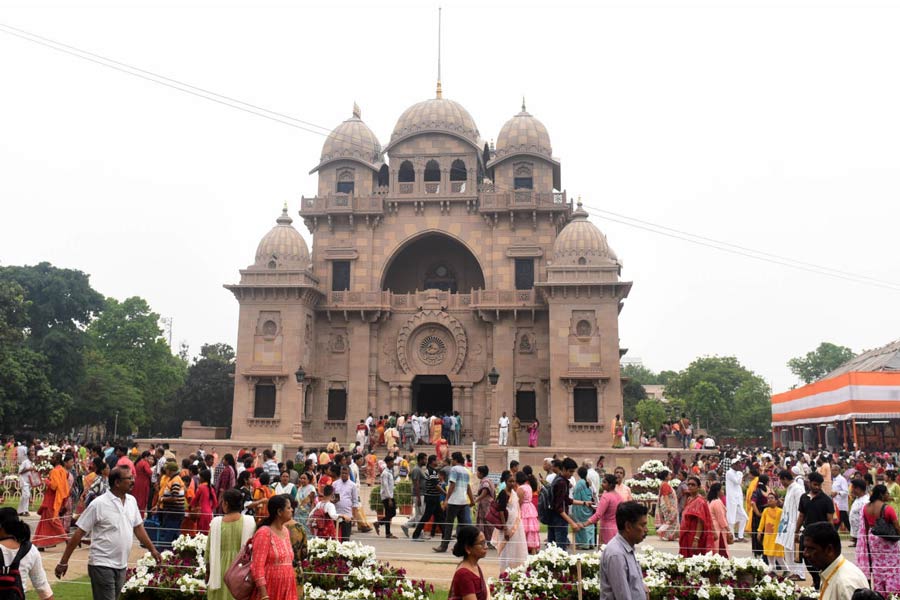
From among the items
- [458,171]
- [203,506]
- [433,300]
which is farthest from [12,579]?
[458,171]

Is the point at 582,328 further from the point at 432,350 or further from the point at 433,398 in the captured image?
the point at 433,398

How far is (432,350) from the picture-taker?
35.8 meters

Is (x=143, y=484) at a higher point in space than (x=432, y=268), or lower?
lower

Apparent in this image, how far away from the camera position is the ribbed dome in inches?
1470

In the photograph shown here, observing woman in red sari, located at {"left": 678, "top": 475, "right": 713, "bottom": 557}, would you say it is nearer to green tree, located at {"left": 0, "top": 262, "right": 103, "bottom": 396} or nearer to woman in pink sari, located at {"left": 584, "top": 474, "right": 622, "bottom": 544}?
woman in pink sari, located at {"left": 584, "top": 474, "right": 622, "bottom": 544}

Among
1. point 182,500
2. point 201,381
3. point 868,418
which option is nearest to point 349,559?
point 182,500

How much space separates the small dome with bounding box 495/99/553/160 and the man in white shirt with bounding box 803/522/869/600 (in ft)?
106

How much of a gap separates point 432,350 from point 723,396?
2198 inches

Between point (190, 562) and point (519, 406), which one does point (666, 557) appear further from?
point (519, 406)

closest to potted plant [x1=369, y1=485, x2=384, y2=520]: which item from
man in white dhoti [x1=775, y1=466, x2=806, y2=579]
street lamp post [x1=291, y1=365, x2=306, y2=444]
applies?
man in white dhoti [x1=775, y1=466, x2=806, y2=579]

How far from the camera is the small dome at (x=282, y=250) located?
3491 cm

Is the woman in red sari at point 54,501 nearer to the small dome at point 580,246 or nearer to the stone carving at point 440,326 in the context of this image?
the stone carving at point 440,326

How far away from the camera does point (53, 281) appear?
48062 millimetres

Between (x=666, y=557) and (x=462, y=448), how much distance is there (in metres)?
20.2
